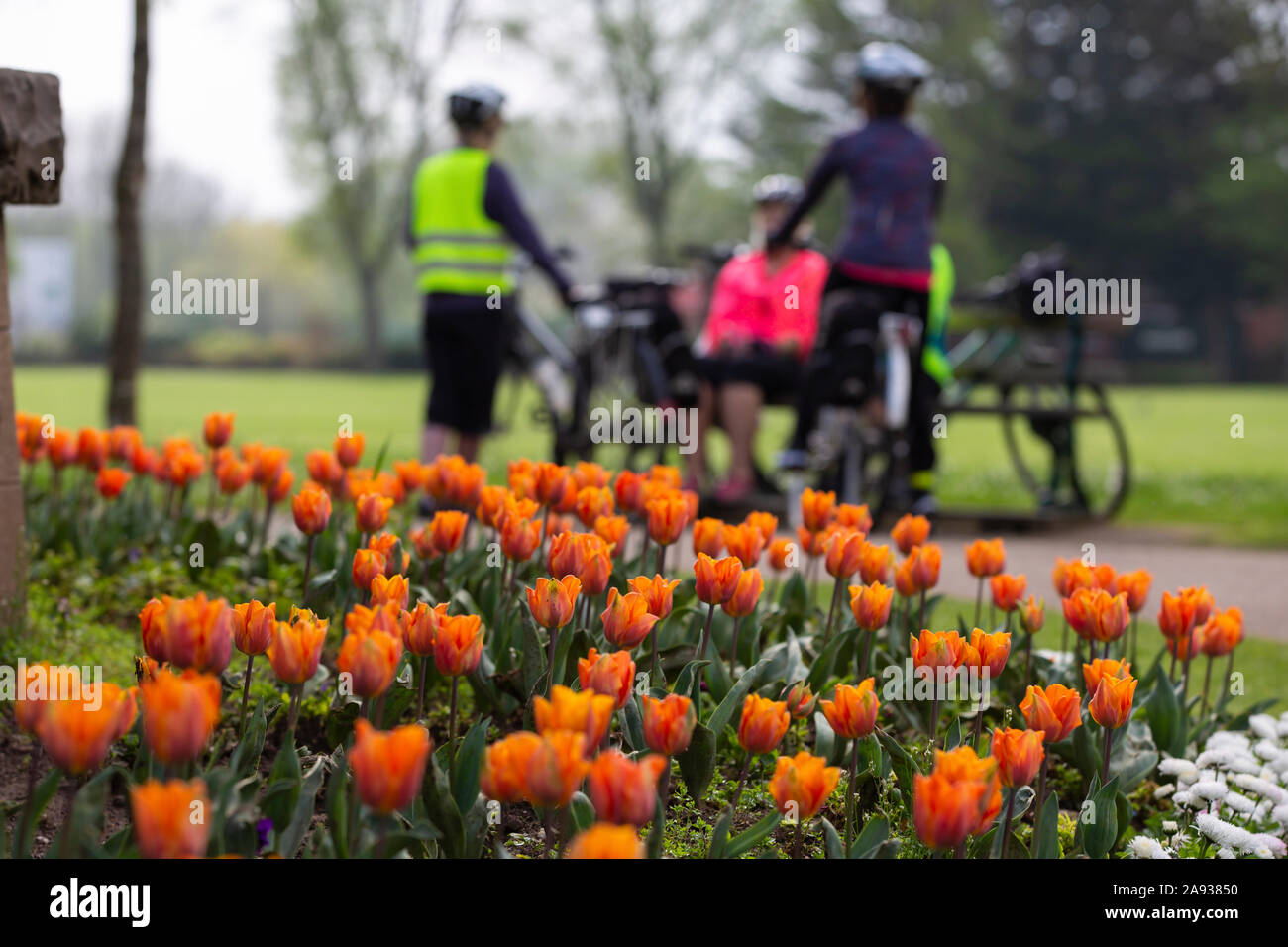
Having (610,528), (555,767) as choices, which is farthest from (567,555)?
(555,767)

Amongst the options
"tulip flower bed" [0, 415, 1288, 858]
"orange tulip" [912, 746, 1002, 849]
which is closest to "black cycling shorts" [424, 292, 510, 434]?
"tulip flower bed" [0, 415, 1288, 858]

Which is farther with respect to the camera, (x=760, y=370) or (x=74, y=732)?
(x=760, y=370)

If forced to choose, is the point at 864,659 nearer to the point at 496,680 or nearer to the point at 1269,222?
the point at 496,680

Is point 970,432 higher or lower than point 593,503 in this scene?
higher

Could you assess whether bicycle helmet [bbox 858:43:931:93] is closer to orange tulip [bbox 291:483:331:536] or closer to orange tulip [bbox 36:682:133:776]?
orange tulip [bbox 291:483:331:536]

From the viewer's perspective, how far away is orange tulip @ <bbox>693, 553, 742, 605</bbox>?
7.98 feet

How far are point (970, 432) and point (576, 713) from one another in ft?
68.0

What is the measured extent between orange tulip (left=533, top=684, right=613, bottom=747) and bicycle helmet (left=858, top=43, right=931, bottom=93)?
557 centimetres

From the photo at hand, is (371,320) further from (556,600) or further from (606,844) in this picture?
(606,844)

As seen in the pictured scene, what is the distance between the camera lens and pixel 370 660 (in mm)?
1739

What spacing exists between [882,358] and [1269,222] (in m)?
39.5

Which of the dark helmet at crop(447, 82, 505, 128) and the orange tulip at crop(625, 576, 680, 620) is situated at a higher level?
the dark helmet at crop(447, 82, 505, 128)

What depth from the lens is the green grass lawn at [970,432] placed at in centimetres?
986

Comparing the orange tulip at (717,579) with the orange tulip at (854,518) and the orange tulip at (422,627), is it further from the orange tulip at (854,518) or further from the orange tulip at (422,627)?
the orange tulip at (854,518)
